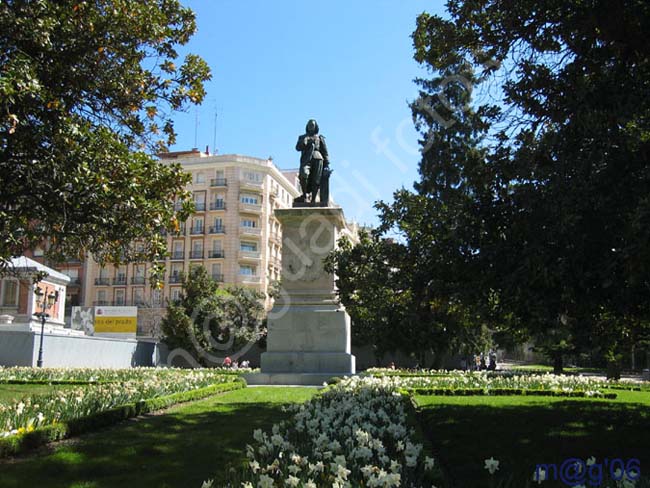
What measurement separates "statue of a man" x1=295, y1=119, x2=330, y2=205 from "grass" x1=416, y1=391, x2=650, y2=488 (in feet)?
22.5

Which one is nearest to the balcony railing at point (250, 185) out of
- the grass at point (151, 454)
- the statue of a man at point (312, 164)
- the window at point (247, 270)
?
the window at point (247, 270)

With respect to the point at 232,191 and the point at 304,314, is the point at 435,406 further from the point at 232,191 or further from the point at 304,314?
the point at 232,191

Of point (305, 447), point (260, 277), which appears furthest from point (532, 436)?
point (260, 277)

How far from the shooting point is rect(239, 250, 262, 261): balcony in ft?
212

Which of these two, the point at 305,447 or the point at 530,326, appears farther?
the point at 530,326

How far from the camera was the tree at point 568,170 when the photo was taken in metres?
6.26

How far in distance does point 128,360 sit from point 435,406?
2771 cm

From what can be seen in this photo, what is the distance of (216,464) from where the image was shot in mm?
5488

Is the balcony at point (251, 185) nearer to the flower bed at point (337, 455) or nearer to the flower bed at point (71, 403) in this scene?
the flower bed at point (71, 403)

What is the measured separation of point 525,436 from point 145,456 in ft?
14.2

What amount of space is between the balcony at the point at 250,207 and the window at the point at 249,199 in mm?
264

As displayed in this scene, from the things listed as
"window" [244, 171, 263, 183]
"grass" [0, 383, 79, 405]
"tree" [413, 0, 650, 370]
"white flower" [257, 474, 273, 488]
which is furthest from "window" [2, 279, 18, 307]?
"white flower" [257, 474, 273, 488]

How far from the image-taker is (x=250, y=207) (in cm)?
6581

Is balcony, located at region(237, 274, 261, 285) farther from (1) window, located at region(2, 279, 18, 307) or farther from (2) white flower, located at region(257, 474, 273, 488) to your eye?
(2) white flower, located at region(257, 474, 273, 488)
